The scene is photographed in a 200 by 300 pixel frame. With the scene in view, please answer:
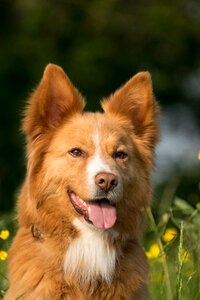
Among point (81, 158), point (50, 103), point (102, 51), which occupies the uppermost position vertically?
point (50, 103)

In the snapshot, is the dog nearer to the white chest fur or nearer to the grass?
the white chest fur

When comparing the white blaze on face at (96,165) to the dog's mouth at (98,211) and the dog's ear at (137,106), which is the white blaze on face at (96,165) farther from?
the dog's ear at (137,106)

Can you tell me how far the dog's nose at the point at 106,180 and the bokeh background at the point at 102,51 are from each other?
15.4 meters

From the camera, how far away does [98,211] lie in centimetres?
730

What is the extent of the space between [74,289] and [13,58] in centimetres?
1789

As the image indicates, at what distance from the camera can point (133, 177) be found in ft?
25.0

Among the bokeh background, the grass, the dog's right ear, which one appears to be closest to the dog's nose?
the grass

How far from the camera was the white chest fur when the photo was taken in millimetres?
7297

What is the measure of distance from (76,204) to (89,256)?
431 mm

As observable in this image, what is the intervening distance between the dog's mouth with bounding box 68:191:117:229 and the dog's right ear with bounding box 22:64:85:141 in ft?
2.33

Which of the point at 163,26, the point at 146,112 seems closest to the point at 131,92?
the point at 146,112

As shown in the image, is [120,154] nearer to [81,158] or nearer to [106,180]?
[81,158]

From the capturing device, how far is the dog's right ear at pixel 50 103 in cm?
759

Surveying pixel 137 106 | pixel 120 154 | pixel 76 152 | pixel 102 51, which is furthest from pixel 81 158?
pixel 102 51
